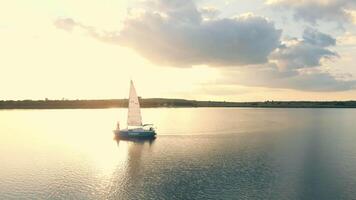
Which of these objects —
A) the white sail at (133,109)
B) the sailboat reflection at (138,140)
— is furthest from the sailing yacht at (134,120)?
the sailboat reflection at (138,140)

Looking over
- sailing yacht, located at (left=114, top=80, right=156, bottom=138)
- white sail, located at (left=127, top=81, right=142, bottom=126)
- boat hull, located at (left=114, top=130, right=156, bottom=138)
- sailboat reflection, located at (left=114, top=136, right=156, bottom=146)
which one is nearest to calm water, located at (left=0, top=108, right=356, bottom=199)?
sailboat reflection, located at (left=114, top=136, right=156, bottom=146)

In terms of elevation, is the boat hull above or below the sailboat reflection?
above

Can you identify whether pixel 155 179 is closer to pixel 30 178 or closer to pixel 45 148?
pixel 30 178

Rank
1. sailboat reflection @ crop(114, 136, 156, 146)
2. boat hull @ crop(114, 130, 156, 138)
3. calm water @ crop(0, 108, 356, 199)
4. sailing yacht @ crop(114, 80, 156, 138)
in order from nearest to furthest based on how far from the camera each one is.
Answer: calm water @ crop(0, 108, 356, 199) → sailing yacht @ crop(114, 80, 156, 138) → sailboat reflection @ crop(114, 136, 156, 146) → boat hull @ crop(114, 130, 156, 138)

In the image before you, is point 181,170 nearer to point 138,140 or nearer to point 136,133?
point 136,133

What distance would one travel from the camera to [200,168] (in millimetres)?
71562

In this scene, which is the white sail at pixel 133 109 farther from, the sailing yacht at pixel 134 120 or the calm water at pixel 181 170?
the calm water at pixel 181 170

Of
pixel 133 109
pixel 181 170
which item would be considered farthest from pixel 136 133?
pixel 181 170

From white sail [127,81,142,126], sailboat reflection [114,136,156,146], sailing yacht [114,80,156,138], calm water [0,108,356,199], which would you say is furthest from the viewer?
sailboat reflection [114,136,156,146]

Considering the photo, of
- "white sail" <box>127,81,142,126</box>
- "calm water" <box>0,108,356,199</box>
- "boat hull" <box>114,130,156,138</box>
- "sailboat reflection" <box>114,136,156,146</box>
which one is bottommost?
"calm water" <box>0,108,356,199</box>

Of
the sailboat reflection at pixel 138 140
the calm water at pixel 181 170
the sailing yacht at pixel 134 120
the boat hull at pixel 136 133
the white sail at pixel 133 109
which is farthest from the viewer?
the boat hull at pixel 136 133

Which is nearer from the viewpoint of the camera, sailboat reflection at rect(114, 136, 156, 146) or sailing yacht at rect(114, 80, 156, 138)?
sailing yacht at rect(114, 80, 156, 138)

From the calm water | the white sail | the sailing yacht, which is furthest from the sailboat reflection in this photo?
the white sail

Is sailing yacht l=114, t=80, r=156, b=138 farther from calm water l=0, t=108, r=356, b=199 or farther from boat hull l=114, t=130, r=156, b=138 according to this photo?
calm water l=0, t=108, r=356, b=199
